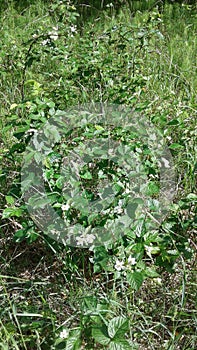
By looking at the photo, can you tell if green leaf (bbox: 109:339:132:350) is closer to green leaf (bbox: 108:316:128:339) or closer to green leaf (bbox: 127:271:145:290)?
green leaf (bbox: 108:316:128:339)

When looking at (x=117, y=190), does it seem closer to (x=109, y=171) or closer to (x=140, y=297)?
(x=109, y=171)

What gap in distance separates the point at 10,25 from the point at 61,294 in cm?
266

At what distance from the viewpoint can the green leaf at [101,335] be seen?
4.53ft

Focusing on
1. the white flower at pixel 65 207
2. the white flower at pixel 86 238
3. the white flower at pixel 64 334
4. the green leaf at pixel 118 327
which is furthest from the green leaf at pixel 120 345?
the white flower at pixel 65 207

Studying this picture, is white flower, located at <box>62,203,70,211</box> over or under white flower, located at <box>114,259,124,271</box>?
over

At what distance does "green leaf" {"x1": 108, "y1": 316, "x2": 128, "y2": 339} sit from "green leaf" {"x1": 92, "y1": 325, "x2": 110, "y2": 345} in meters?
0.02

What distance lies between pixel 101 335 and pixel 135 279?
0.19m

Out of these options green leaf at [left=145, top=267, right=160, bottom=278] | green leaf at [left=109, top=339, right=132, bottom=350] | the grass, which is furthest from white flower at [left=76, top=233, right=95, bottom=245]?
green leaf at [left=109, top=339, right=132, bottom=350]

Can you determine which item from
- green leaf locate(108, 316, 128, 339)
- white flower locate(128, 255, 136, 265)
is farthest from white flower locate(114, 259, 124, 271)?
green leaf locate(108, 316, 128, 339)

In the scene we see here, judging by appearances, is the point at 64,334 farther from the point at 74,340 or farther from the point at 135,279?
the point at 135,279

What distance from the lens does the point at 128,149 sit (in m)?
1.70

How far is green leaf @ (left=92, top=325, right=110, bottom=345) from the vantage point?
138 cm

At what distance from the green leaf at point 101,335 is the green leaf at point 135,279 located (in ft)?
0.50

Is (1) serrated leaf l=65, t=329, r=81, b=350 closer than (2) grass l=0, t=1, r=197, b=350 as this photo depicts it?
Yes
